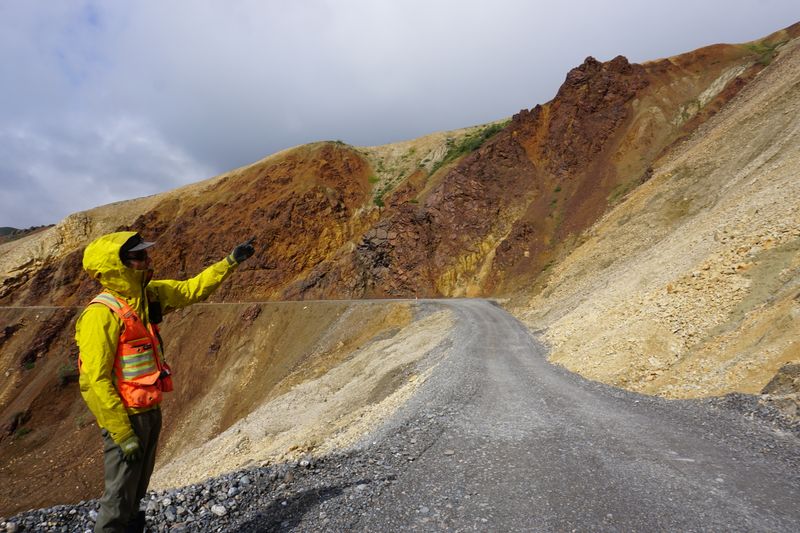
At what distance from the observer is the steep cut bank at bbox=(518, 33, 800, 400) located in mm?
8867

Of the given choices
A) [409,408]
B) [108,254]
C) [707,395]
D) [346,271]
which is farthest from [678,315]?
[346,271]

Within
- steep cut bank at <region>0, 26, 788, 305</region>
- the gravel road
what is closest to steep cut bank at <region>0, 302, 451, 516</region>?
the gravel road

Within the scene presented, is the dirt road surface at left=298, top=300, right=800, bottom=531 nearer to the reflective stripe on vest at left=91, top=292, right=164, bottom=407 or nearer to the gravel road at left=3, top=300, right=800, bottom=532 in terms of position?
the gravel road at left=3, top=300, right=800, bottom=532

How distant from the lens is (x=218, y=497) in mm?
4367

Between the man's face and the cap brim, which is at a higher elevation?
the cap brim

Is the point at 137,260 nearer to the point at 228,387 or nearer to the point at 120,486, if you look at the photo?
the point at 120,486

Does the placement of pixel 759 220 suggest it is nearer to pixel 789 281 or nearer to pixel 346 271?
pixel 789 281

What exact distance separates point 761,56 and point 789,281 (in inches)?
1707

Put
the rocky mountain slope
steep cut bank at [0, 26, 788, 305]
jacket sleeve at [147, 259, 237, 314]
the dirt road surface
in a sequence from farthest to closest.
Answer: steep cut bank at [0, 26, 788, 305], the rocky mountain slope, jacket sleeve at [147, 259, 237, 314], the dirt road surface

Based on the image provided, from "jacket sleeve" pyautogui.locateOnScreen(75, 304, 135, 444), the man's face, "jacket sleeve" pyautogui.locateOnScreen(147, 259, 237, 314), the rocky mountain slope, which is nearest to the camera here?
"jacket sleeve" pyautogui.locateOnScreen(75, 304, 135, 444)

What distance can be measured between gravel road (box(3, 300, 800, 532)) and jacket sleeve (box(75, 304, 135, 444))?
1.44 m

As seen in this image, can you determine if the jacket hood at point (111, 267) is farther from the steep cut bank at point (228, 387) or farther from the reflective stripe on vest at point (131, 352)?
the steep cut bank at point (228, 387)

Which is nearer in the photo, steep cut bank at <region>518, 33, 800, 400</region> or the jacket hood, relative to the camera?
the jacket hood

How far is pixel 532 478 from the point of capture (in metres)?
4.58
